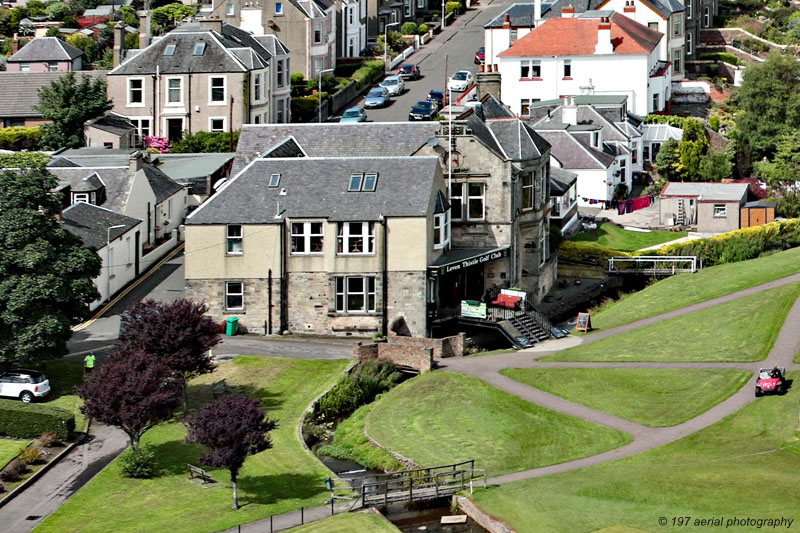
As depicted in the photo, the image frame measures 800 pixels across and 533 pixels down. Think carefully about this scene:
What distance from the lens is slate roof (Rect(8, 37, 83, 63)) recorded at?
439ft

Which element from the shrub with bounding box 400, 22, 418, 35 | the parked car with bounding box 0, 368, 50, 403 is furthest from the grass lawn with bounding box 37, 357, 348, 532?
the shrub with bounding box 400, 22, 418, 35

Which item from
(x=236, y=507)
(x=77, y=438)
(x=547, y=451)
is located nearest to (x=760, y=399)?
(x=547, y=451)

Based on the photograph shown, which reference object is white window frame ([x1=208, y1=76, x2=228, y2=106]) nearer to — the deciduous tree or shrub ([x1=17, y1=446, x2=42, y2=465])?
the deciduous tree

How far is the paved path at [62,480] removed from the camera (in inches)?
2128

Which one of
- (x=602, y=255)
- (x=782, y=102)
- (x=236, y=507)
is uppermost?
(x=782, y=102)

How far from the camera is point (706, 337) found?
73688 millimetres

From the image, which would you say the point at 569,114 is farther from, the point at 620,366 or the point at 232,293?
the point at 620,366

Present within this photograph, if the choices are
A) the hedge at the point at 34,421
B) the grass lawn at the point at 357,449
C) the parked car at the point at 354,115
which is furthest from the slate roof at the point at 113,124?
the hedge at the point at 34,421

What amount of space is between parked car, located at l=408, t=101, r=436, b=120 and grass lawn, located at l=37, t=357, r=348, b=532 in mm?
53829

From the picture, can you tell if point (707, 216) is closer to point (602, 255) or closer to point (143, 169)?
point (602, 255)

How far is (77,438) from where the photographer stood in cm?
6206

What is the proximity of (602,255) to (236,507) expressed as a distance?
42.5m

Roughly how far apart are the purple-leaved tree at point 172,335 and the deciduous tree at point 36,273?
4.23 meters

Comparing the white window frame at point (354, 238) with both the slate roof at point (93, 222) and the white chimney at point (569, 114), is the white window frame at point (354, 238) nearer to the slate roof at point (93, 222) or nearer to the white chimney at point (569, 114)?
the slate roof at point (93, 222)
